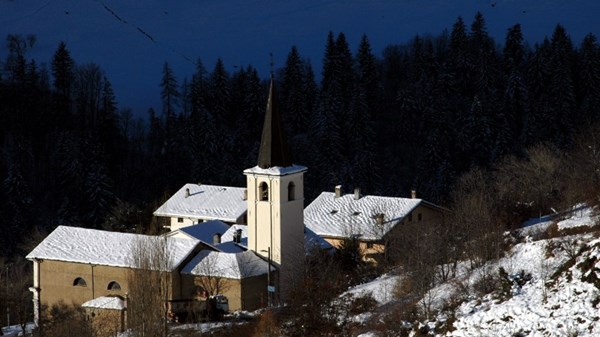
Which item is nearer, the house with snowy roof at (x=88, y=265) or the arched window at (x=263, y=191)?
the house with snowy roof at (x=88, y=265)

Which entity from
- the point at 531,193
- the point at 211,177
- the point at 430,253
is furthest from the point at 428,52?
the point at 430,253

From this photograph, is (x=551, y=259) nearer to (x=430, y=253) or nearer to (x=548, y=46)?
(x=430, y=253)

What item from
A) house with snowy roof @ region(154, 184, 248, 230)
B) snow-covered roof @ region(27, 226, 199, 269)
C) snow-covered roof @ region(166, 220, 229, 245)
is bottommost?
snow-covered roof @ region(27, 226, 199, 269)

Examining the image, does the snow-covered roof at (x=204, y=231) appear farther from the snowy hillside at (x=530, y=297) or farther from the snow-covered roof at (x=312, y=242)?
the snowy hillside at (x=530, y=297)

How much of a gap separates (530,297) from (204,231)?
2348 cm

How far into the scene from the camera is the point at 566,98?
84062mm

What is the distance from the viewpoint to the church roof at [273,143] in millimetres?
45062

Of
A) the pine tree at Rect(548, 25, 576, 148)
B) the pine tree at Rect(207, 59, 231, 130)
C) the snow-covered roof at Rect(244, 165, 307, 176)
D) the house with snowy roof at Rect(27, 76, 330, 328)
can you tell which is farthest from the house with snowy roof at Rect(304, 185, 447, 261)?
the pine tree at Rect(207, 59, 231, 130)

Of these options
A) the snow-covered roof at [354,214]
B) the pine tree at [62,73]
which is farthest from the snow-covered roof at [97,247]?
the pine tree at [62,73]

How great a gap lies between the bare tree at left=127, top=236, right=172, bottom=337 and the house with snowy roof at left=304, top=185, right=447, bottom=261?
12.8 metres

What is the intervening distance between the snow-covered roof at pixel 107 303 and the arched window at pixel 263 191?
285 inches

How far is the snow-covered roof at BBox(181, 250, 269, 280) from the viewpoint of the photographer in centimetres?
4328

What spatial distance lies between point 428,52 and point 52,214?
37754mm

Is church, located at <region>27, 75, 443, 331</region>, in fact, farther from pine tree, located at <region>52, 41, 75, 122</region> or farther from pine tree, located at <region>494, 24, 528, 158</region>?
pine tree, located at <region>52, 41, 75, 122</region>
